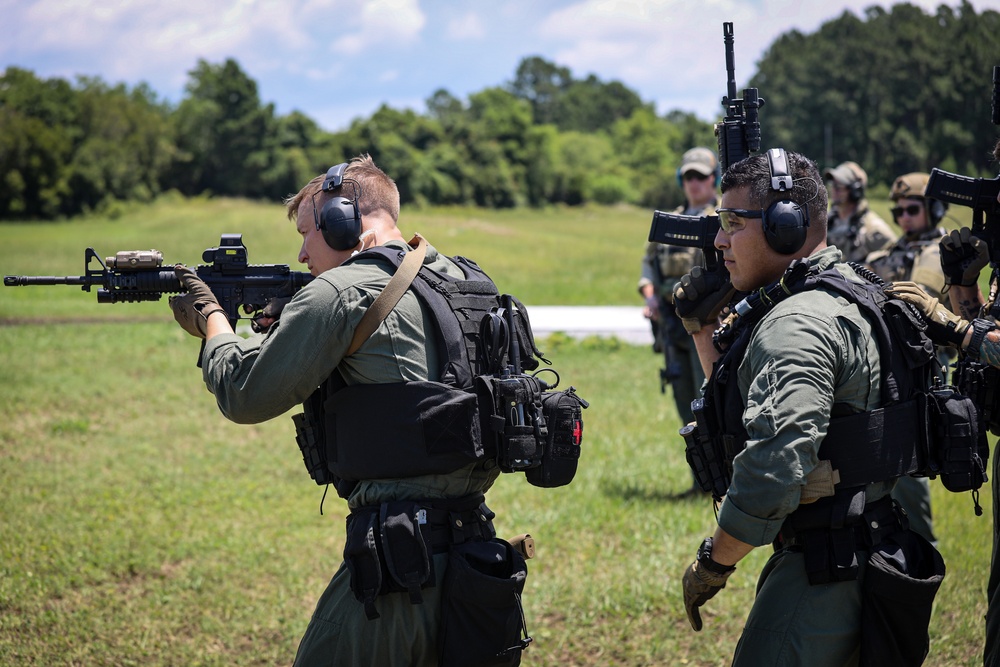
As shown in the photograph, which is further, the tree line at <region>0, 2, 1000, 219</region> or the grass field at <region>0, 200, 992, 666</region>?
the tree line at <region>0, 2, 1000, 219</region>

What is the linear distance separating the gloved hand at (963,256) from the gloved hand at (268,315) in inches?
128

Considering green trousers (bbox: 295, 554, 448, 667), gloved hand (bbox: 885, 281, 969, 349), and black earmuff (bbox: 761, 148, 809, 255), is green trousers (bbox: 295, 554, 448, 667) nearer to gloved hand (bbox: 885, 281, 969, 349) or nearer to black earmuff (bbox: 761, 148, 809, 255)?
black earmuff (bbox: 761, 148, 809, 255)

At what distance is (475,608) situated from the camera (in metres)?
3.36

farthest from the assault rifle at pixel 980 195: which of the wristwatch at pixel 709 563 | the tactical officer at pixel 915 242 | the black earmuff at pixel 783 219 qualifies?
the wristwatch at pixel 709 563

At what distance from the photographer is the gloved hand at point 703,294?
388 cm

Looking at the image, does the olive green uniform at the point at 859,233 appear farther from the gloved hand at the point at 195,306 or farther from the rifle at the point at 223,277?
the gloved hand at the point at 195,306

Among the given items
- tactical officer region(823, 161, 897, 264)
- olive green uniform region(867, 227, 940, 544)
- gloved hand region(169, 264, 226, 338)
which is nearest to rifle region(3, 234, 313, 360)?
gloved hand region(169, 264, 226, 338)

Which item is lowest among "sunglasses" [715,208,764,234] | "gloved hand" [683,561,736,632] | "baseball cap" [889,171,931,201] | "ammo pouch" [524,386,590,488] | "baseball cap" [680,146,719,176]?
"gloved hand" [683,561,736,632]

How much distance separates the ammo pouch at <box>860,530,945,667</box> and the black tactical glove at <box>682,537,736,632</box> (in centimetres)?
44

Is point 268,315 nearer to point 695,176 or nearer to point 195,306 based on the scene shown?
point 195,306

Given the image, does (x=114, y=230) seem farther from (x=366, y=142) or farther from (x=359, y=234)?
(x=359, y=234)

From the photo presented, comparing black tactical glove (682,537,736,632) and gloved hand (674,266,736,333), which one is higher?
gloved hand (674,266,736,333)

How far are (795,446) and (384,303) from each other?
1437 mm

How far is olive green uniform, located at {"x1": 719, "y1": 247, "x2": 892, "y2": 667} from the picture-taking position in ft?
9.31
